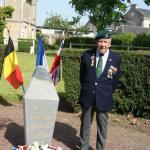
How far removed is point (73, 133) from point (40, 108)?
2048 mm

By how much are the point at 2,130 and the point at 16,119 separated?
1.07 meters

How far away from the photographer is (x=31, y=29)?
62500 millimetres

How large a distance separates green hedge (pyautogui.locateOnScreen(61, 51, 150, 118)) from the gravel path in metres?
0.32

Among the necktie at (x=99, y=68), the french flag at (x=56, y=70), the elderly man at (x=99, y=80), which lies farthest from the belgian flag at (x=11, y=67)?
the necktie at (x=99, y=68)

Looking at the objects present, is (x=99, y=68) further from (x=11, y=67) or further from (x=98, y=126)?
(x=11, y=67)

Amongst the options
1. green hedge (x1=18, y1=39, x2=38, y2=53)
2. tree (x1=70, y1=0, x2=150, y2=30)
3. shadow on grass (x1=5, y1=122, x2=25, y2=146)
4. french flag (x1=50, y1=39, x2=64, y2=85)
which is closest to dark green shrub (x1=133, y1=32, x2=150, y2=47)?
tree (x1=70, y1=0, x2=150, y2=30)

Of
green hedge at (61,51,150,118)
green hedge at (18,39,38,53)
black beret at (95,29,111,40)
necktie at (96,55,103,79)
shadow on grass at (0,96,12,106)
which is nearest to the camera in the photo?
black beret at (95,29,111,40)

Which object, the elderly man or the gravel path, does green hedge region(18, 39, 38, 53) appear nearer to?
the gravel path

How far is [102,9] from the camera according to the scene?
39.9 metres

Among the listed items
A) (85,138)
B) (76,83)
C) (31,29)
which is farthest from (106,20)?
(85,138)

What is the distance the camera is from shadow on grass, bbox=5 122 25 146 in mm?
7766

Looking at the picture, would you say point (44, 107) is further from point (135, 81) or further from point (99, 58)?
point (135, 81)

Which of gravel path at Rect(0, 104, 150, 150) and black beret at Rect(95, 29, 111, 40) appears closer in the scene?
black beret at Rect(95, 29, 111, 40)

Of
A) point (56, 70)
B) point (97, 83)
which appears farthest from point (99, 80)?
point (56, 70)
